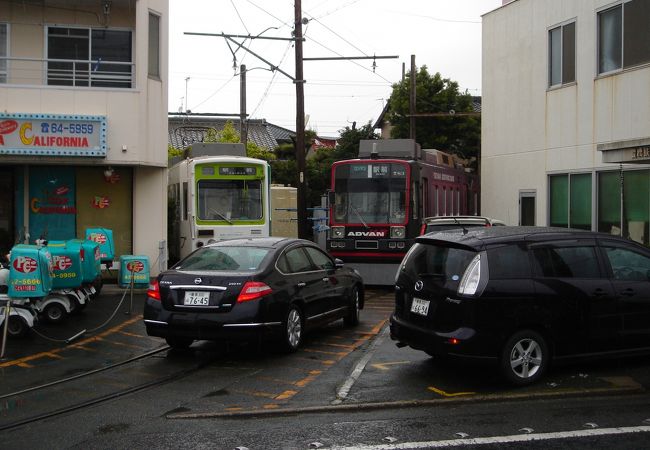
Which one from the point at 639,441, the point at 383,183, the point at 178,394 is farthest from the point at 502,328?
the point at 383,183

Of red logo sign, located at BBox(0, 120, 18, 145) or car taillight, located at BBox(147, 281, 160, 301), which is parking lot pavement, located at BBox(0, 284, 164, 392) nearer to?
car taillight, located at BBox(147, 281, 160, 301)

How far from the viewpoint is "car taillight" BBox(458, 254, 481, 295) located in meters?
7.33

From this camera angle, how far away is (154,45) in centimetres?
1731

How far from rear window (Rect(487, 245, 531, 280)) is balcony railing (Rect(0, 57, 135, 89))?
38.9ft

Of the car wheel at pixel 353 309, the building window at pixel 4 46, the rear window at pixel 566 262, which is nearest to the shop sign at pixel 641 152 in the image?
the rear window at pixel 566 262

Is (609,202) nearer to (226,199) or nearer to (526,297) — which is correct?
(226,199)

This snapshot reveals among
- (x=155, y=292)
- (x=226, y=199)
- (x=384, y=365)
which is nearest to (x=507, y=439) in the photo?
(x=384, y=365)

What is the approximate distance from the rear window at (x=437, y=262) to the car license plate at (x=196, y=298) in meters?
2.45

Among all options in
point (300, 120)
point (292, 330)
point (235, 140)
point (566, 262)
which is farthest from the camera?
point (235, 140)

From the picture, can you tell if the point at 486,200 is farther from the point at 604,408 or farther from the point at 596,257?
the point at 604,408

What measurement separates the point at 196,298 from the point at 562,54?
12.8m

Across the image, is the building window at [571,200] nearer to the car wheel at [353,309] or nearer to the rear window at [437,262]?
the car wheel at [353,309]

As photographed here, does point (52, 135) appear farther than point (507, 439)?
Yes

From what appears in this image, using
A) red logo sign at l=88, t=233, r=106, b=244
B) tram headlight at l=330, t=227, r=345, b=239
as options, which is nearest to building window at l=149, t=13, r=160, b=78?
red logo sign at l=88, t=233, r=106, b=244
